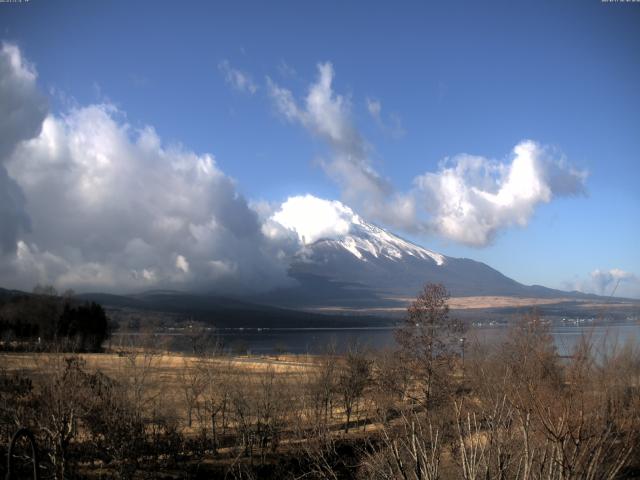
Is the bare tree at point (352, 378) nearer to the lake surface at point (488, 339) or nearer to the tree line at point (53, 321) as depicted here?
the lake surface at point (488, 339)

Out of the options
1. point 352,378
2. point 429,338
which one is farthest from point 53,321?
point 429,338

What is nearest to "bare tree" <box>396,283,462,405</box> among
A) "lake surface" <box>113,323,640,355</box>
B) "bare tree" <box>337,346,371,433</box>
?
"lake surface" <box>113,323,640,355</box>

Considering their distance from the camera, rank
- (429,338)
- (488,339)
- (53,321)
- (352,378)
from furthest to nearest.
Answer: (53,321) < (352,378) < (488,339) < (429,338)

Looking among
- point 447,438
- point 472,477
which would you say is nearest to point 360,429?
point 447,438

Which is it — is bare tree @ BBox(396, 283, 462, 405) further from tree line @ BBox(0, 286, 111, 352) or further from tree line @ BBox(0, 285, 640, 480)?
tree line @ BBox(0, 286, 111, 352)

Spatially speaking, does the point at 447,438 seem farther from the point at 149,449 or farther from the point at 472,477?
the point at 472,477

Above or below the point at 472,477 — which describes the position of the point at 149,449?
below

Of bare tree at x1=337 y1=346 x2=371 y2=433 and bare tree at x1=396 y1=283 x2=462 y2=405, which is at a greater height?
bare tree at x1=396 y1=283 x2=462 y2=405

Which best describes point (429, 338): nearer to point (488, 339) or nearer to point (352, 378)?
point (488, 339)

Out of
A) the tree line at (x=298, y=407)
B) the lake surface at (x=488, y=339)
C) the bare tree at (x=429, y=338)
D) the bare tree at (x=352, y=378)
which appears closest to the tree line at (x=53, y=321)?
the lake surface at (x=488, y=339)

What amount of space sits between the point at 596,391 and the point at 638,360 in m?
8.21

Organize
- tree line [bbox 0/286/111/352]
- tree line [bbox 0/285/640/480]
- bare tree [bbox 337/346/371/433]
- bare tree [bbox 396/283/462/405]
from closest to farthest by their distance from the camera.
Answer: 1. tree line [bbox 0/285/640/480]
2. bare tree [bbox 396/283/462/405]
3. bare tree [bbox 337/346/371/433]
4. tree line [bbox 0/286/111/352]

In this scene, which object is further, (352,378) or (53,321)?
(53,321)

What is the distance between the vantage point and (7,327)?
87.8 meters
